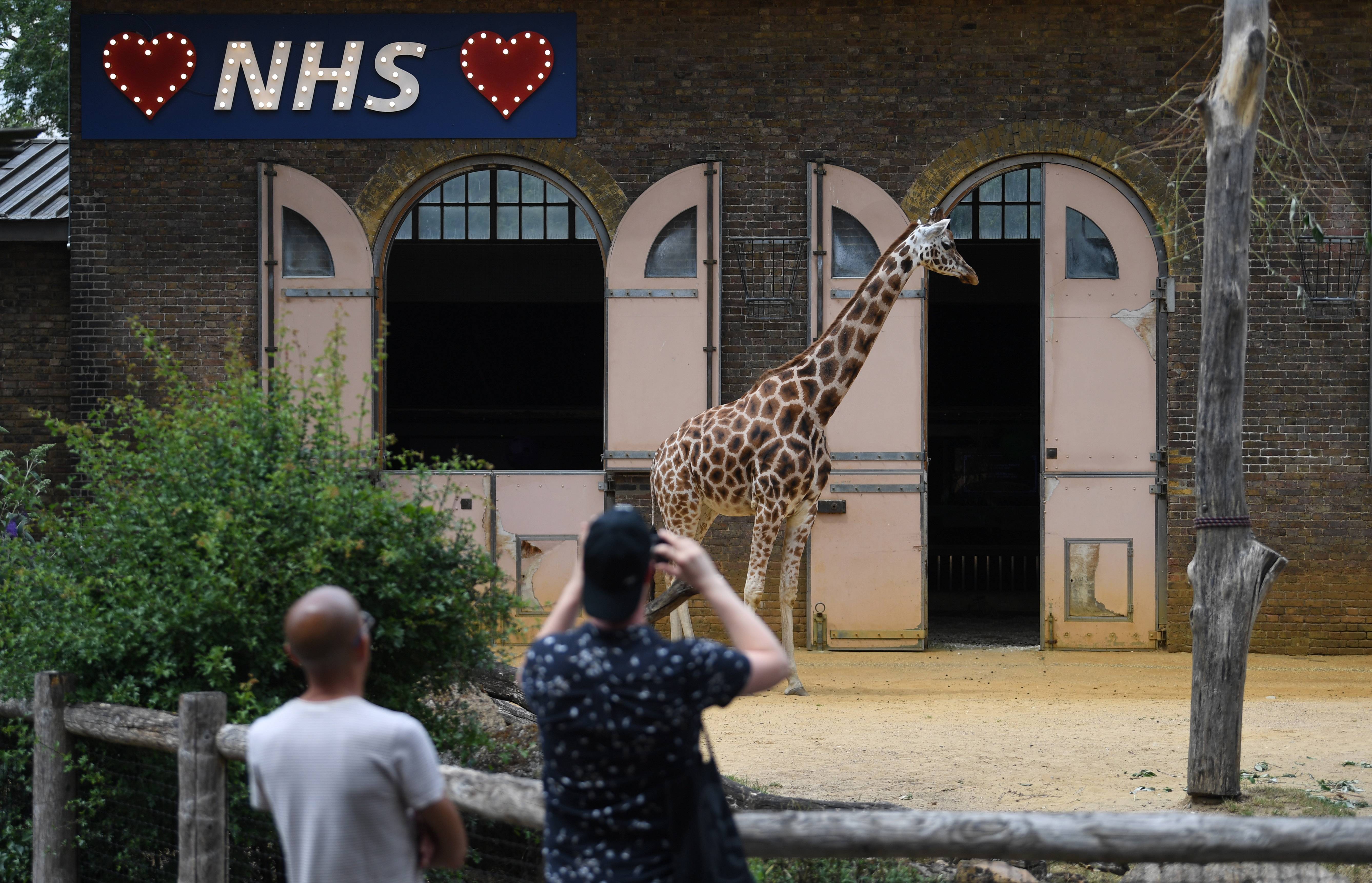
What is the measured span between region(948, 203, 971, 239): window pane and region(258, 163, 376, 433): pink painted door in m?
8.98

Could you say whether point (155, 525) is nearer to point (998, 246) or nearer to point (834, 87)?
point (834, 87)

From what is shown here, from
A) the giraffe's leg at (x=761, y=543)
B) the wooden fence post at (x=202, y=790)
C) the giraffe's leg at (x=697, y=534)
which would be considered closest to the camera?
the wooden fence post at (x=202, y=790)

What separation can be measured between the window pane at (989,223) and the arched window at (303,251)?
389 inches

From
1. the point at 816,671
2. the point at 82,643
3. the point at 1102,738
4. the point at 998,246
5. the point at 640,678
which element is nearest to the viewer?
the point at 640,678

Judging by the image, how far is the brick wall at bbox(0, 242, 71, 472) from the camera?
36.7ft

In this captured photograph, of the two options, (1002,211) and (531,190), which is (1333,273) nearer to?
(1002,211)

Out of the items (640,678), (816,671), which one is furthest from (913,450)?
(640,678)

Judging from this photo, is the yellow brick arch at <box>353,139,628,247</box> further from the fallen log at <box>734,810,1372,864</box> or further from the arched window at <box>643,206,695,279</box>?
the fallen log at <box>734,810,1372,864</box>

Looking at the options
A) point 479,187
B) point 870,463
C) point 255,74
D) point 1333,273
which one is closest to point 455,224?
point 479,187

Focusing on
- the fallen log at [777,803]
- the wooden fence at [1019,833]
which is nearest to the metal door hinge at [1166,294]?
the fallen log at [777,803]

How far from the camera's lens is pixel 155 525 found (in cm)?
427

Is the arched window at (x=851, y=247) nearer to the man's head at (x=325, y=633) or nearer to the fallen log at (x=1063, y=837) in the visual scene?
the fallen log at (x=1063, y=837)

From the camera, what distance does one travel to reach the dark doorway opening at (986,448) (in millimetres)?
14836

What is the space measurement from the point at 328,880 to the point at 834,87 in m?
9.53
